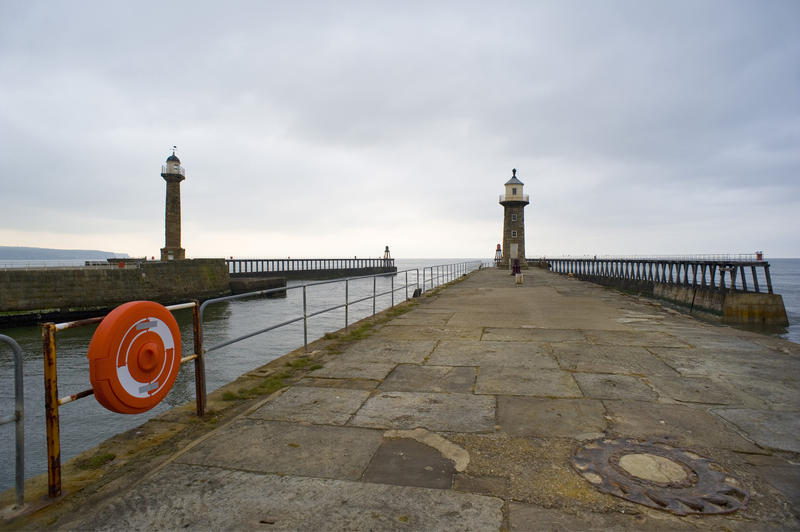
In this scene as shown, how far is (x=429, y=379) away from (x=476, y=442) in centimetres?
166

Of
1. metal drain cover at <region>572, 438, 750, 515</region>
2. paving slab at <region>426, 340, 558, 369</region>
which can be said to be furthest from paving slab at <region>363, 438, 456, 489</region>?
paving slab at <region>426, 340, 558, 369</region>

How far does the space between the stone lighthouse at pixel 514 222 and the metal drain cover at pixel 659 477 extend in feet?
140

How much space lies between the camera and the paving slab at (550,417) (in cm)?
318

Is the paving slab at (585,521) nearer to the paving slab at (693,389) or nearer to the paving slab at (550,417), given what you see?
the paving slab at (550,417)

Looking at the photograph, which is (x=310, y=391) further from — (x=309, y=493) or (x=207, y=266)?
(x=207, y=266)

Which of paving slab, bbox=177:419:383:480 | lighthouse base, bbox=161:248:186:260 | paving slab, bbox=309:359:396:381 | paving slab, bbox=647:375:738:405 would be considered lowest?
paving slab, bbox=309:359:396:381

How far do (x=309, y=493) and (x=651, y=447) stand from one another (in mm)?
2300

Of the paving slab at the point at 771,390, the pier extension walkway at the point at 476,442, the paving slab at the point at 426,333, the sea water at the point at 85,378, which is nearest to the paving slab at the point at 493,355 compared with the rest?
the pier extension walkway at the point at 476,442

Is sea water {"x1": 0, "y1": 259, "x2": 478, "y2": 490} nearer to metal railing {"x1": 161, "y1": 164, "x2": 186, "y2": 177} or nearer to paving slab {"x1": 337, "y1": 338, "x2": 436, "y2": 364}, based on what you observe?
paving slab {"x1": 337, "y1": 338, "x2": 436, "y2": 364}

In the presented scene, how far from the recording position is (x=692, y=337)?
6.99 m

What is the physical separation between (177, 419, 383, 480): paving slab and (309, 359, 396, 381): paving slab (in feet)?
4.78

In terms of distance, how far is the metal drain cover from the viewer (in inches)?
88.9

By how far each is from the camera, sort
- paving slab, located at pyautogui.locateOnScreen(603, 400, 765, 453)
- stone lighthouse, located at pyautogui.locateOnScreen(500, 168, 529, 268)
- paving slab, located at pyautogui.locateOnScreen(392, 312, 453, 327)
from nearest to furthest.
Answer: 1. paving slab, located at pyautogui.locateOnScreen(603, 400, 765, 453)
2. paving slab, located at pyautogui.locateOnScreen(392, 312, 453, 327)
3. stone lighthouse, located at pyautogui.locateOnScreen(500, 168, 529, 268)

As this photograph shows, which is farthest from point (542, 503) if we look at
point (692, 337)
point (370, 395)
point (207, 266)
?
point (207, 266)
